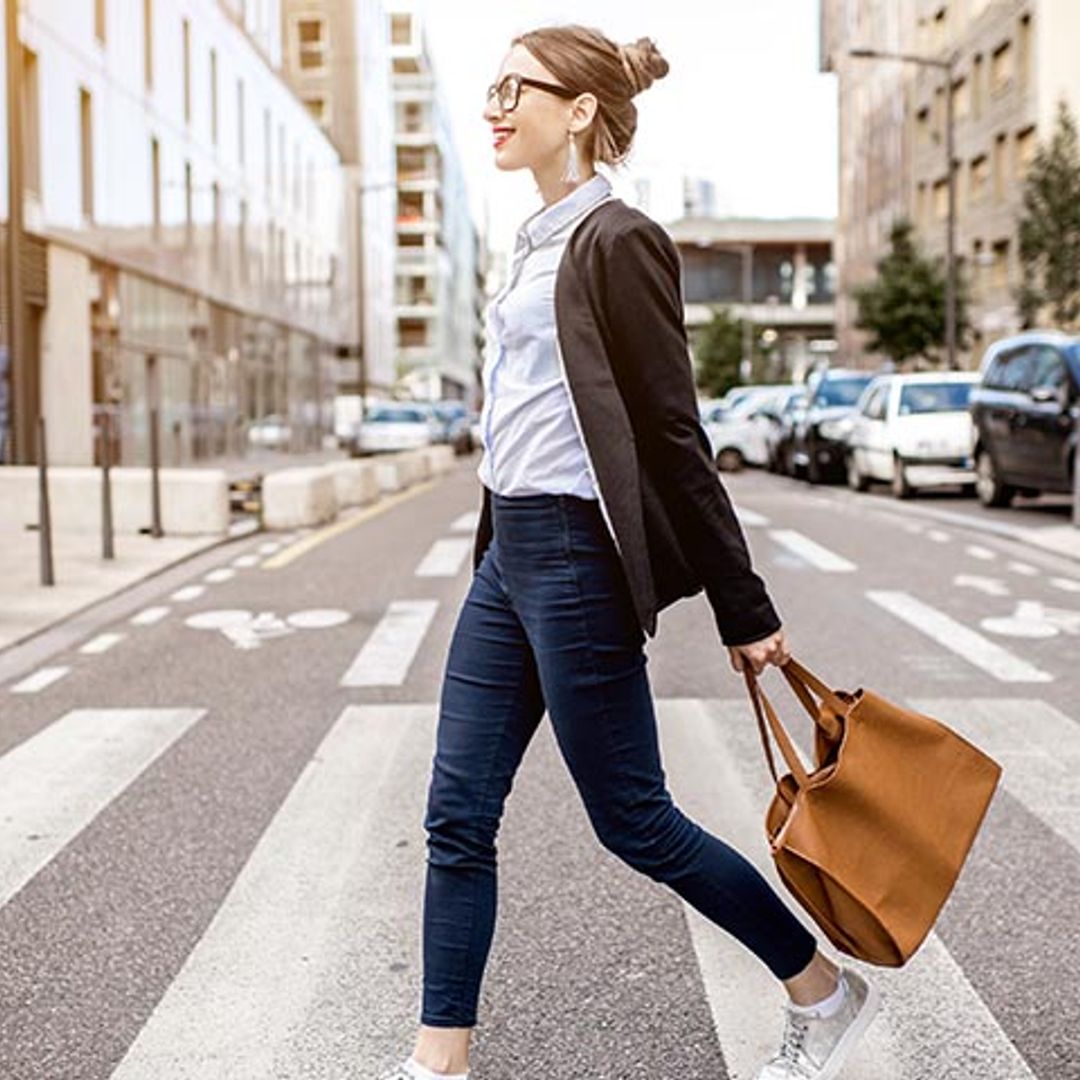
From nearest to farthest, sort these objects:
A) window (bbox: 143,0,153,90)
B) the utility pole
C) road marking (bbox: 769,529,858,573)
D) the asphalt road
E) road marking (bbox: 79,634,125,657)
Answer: the asphalt road
road marking (bbox: 79,634,125,657)
road marking (bbox: 769,529,858,573)
the utility pole
window (bbox: 143,0,153,90)

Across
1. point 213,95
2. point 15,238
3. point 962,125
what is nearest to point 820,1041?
point 15,238

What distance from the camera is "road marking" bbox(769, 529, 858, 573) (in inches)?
536

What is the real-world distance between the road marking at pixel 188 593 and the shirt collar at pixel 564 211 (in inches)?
347

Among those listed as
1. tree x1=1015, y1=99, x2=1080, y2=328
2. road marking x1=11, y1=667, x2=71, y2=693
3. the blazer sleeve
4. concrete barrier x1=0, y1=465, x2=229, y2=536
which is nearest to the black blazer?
the blazer sleeve

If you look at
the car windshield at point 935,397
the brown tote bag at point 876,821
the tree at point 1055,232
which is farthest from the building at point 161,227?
the tree at point 1055,232

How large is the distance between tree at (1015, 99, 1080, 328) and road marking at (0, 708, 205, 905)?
27.3 metres

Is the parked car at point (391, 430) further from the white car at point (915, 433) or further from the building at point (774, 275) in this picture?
the building at point (774, 275)

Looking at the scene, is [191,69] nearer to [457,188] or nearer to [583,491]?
[583,491]

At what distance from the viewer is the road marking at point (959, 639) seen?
8367mm

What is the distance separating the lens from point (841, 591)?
38.9 feet

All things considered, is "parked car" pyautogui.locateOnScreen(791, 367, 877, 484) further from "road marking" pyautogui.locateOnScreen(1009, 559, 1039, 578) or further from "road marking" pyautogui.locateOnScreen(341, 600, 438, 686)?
"road marking" pyautogui.locateOnScreen(341, 600, 438, 686)

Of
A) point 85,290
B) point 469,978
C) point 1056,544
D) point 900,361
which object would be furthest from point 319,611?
point 900,361

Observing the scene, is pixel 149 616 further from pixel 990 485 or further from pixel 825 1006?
pixel 990 485

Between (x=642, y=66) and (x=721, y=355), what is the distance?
85056 millimetres
